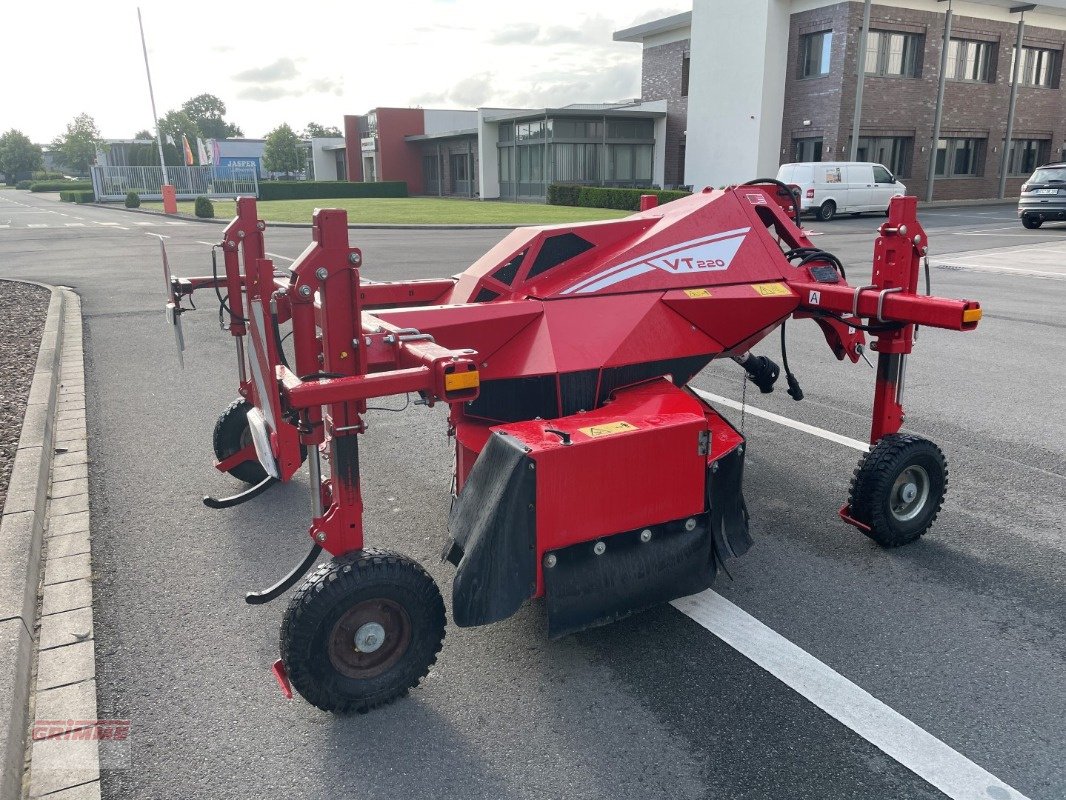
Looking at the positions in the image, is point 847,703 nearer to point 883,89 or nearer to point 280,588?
point 280,588

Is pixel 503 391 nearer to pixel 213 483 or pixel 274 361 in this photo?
pixel 274 361

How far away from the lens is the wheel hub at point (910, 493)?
443 centimetres

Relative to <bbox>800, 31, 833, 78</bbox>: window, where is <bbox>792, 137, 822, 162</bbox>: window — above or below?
below

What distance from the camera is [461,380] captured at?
2.86 metres

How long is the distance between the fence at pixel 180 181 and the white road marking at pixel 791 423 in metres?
51.8

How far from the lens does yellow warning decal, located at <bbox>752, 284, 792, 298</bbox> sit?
459cm

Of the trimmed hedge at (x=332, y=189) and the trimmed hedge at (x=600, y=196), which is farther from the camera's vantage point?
the trimmed hedge at (x=332, y=189)

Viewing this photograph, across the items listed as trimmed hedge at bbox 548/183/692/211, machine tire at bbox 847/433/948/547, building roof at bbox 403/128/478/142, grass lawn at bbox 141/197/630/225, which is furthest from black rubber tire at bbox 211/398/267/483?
building roof at bbox 403/128/478/142

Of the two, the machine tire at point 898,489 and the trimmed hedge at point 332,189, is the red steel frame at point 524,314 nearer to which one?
the machine tire at point 898,489

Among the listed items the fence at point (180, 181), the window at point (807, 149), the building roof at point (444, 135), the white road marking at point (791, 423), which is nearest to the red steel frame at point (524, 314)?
the white road marking at point (791, 423)

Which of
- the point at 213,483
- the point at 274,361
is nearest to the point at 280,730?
the point at 274,361

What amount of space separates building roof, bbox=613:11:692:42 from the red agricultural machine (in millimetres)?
38123

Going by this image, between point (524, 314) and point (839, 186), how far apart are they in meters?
26.7

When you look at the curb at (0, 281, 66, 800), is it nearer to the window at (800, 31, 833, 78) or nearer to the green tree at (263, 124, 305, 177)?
the window at (800, 31, 833, 78)
